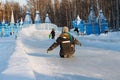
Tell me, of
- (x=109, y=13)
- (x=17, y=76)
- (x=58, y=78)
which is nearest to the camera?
(x=17, y=76)

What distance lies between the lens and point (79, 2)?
83.9 m

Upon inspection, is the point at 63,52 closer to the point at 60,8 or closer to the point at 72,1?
the point at 72,1

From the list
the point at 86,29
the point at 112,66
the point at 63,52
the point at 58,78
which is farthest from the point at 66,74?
the point at 86,29

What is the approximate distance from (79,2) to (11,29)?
79.1ft

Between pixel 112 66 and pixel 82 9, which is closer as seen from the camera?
pixel 112 66

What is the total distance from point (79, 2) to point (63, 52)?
69290 millimetres

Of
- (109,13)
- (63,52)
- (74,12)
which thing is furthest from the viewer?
(74,12)

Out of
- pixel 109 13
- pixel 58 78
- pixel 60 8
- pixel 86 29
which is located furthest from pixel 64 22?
pixel 58 78

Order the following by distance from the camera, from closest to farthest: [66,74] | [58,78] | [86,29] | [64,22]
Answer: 1. [58,78]
2. [66,74]
3. [86,29]
4. [64,22]

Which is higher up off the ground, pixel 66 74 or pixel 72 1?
pixel 72 1

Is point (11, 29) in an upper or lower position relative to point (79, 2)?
lower

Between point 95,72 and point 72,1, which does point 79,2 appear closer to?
point 72,1

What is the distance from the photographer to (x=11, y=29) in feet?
214

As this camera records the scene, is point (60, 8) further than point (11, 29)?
Yes
